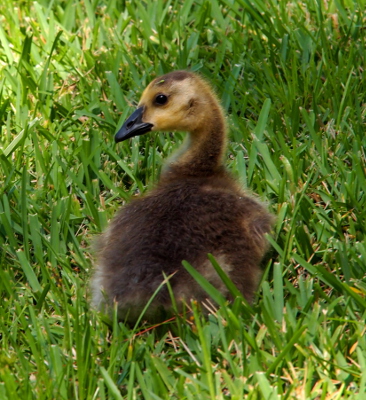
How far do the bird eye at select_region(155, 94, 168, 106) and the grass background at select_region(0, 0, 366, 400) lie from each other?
41cm

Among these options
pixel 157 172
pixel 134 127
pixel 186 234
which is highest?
pixel 134 127

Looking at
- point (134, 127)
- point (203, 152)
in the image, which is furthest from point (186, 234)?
point (134, 127)

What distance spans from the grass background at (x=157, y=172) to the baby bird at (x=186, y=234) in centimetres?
10

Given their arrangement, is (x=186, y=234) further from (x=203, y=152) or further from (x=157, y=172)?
(x=157, y=172)

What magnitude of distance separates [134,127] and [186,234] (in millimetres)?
907

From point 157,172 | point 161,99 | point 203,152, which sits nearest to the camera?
point 203,152

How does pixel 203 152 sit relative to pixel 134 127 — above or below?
below

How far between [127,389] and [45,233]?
3.82ft

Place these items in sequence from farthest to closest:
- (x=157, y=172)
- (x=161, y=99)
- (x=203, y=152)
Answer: (x=157, y=172)
(x=161, y=99)
(x=203, y=152)

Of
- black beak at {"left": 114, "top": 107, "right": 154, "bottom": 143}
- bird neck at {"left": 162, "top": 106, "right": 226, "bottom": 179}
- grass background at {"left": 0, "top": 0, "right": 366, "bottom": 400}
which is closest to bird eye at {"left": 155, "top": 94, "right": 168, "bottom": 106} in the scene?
black beak at {"left": 114, "top": 107, "right": 154, "bottom": 143}

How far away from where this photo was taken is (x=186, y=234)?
2.87 meters

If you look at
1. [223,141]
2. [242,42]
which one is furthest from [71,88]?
[223,141]

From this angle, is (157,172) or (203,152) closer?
(203,152)

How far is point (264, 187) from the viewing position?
367 cm
